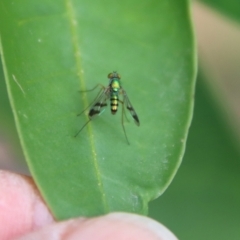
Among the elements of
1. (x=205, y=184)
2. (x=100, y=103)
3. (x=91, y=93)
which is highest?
(x=91, y=93)

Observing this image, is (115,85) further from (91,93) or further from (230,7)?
(230,7)

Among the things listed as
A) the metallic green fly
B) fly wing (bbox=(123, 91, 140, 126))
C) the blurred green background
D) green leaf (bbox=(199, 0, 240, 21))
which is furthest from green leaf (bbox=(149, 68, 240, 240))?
fly wing (bbox=(123, 91, 140, 126))

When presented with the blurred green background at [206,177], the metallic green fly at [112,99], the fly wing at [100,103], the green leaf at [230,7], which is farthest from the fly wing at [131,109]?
the blurred green background at [206,177]

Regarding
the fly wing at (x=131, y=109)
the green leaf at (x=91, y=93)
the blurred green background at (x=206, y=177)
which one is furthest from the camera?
the blurred green background at (x=206, y=177)

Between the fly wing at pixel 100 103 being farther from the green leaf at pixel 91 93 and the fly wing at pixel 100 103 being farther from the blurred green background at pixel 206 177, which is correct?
the blurred green background at pixel 206 177

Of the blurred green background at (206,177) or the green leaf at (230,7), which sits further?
the blurred green background at (206,177)

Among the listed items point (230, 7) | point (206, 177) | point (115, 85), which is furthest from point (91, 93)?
point (206, 177)

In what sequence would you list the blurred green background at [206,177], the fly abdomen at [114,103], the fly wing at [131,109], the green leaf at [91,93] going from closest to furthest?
the green leaf at [91,93], the fly wing at [131,109], the fly abdomen at [114,103], the blurred green background at [206,177]
